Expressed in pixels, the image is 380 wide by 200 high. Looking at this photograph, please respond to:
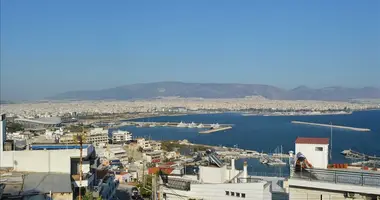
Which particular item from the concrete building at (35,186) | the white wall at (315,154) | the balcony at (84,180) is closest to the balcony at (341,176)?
the white wall at (315,154)

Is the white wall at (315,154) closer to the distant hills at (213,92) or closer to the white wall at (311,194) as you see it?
the white wall at (311,194)

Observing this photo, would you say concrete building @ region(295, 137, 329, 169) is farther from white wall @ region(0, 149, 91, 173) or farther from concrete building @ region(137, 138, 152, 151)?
concrete building @ region(137, 138, 152, 151)

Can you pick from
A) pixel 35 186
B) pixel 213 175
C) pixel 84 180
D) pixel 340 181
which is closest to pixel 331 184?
pixel 340 181

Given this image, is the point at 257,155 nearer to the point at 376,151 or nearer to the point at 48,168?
the point at 376,151

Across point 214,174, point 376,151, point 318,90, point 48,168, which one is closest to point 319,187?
point 214,174

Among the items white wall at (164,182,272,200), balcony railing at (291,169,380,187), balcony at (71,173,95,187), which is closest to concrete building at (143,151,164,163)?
balcony at (71,173,95,187)
